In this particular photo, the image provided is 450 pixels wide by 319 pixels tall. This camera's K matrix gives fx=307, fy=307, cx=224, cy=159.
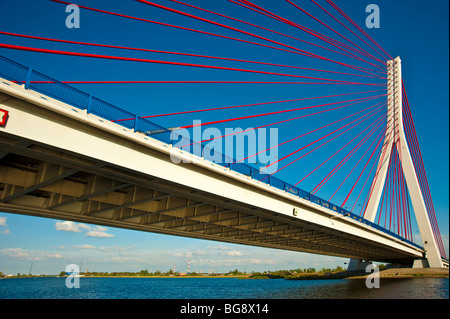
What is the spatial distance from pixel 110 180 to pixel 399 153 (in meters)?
35.6

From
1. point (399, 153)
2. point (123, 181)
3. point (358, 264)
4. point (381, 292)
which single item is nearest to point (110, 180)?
point (123, 181)

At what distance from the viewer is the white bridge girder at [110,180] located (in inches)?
383

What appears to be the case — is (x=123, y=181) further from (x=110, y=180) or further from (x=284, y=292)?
(x=284, y=292)

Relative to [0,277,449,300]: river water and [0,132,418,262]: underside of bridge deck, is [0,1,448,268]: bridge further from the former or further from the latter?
[0,277,449,300]: river water

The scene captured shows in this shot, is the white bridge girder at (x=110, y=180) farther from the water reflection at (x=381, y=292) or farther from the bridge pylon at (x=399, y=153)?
the bridge pylon at (x=399, y=153)

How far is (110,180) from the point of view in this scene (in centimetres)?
1480

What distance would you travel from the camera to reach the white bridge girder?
973 cm

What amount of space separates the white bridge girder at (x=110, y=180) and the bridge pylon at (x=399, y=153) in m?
13.4

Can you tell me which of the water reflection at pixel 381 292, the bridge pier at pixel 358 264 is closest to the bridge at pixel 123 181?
the water reflection at pixel 381 292

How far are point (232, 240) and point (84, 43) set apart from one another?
76.6 feet

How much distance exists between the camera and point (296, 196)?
821 inches

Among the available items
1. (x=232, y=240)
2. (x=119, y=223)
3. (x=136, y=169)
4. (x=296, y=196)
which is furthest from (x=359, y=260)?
(x=136, y=169)

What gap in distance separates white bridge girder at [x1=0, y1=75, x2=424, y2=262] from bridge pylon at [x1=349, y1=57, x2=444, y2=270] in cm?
1339

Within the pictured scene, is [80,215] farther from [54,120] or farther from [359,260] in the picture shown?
[359,260]
